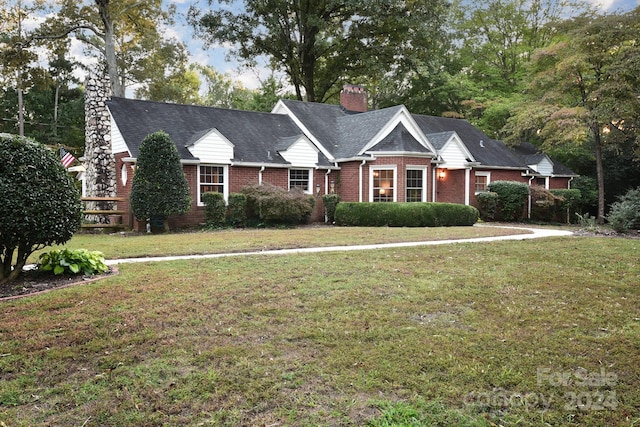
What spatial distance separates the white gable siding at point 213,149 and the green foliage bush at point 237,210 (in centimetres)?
151

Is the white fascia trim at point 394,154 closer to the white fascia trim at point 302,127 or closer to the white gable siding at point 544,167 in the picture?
the white fascia trim at point 302,127

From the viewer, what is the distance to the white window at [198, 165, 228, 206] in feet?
56.9

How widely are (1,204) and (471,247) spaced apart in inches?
343

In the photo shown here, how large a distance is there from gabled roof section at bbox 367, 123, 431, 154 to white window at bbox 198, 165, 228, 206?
6.16 meters

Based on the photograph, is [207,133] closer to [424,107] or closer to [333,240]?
[333,240]

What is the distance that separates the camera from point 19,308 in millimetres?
5492

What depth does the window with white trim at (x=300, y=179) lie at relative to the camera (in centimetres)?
1937

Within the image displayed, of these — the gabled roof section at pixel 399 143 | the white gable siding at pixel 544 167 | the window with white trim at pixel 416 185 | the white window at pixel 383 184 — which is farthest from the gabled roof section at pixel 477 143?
the white window at pixel 383 184

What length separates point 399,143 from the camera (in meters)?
19.3

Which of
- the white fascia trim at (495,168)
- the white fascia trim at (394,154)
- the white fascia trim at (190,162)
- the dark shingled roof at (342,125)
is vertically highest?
the dark shingled roof at (342,125)

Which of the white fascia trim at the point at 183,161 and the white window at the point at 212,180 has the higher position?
the white fascia trim at the point at 183,161

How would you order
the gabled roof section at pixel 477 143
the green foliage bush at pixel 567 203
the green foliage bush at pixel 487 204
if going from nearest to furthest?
the green foliage bush at pixel 487 204 → the green foliage bush at pixel 567 203 → the gabled roof section at pixel 477 143

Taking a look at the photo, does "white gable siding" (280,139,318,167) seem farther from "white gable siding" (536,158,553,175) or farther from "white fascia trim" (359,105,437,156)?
"white gable siding" (536,158,553,175)

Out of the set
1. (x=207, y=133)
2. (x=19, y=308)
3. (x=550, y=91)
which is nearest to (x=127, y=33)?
(x=207, y=133)
